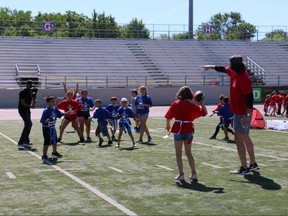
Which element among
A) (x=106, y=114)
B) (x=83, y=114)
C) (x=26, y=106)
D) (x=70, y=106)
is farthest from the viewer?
(x=83, y=114)

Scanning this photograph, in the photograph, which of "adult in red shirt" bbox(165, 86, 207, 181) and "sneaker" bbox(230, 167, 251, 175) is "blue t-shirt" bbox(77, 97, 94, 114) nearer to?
"sneaker" bbox(230, 167, 251, 175)

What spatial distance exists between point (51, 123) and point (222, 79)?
109ft

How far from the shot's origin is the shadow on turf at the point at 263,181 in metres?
8.49

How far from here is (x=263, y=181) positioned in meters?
9.00

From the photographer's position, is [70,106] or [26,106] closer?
[26,106]

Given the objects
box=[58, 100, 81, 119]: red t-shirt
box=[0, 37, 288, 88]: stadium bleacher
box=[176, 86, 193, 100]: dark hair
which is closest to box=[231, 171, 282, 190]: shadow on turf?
box=[176, 86, 193, 100]: dark hair

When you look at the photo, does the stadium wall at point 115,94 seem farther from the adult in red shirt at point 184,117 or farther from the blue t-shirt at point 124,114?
the adult in red shirt at point 184,117

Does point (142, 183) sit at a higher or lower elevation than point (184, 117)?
lower

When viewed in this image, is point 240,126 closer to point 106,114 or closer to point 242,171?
point 242,171

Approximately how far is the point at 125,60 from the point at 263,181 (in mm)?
36687

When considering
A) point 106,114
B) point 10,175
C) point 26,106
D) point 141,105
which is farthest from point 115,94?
point 10,175

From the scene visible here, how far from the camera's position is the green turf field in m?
7.20

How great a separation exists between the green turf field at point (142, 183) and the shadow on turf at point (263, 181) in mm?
15

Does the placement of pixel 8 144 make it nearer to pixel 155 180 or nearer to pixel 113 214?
pixel 155 180
